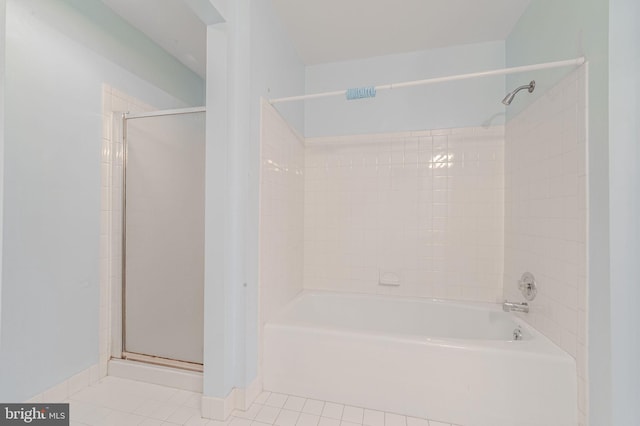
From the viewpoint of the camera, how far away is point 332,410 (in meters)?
1.54

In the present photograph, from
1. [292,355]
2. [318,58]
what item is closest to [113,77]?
[318,58]

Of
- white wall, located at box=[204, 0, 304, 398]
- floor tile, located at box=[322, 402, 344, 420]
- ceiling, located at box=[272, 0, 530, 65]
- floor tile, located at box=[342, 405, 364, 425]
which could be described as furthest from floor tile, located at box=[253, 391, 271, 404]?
ceiling, located at box=[272, 0, 530, 65]

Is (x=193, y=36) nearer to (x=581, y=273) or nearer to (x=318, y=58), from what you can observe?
(x=318, y=58)

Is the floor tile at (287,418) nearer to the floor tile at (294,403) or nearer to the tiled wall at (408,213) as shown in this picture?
the floor tile at (294,403)

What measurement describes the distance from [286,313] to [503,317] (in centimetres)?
143

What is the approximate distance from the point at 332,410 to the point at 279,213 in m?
1.17

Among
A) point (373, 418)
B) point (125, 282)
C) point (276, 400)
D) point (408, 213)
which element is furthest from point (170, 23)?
point (373, 418)

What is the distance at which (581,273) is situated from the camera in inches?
50.9

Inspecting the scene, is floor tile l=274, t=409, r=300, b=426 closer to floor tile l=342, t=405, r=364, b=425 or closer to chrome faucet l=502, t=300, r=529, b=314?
floor tile l=342, t=405, r=364, b=425

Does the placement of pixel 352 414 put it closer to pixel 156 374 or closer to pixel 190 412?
pixel 190 412

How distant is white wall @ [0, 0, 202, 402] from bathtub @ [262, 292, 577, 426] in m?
1.14

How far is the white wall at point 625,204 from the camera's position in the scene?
1.11 meters

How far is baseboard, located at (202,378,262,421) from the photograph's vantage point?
1.47m

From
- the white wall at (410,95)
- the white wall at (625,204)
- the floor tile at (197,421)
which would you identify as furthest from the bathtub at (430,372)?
the white wall at (410,95)
